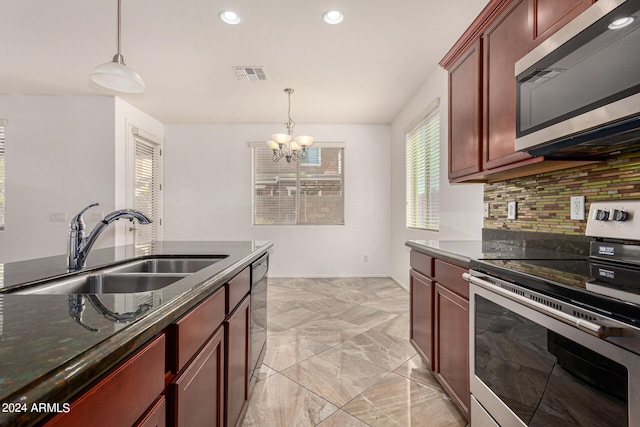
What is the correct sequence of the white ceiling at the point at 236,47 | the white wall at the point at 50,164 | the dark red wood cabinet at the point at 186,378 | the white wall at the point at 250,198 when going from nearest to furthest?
the dark red wood cabinet at the point at 186,378 < the white ceiling at the point at 236,47 < the white wall at the point at 50,164 < the white wall at the point at 250,198

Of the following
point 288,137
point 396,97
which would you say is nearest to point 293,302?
point 288,137

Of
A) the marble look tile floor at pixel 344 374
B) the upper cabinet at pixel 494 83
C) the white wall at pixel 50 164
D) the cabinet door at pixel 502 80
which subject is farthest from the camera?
the white wall at pixel 50 164

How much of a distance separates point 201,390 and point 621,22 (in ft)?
5.92

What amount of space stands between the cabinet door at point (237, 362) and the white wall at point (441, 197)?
77.3 inches

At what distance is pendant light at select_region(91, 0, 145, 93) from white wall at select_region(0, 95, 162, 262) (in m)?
2.86

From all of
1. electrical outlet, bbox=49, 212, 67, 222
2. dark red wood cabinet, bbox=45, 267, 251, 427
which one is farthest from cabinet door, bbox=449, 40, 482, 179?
electrical outlet, bbox=49, 212, 67, 222

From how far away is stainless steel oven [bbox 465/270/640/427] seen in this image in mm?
798

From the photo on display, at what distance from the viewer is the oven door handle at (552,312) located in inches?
31.6

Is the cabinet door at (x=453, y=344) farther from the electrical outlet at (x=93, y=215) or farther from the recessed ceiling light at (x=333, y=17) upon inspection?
the electrical outlet at (x=93, y=215)

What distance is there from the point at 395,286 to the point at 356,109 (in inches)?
106

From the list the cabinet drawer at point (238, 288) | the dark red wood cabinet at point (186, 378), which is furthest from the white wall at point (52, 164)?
the dark red wood cabinet at point (186, 378)

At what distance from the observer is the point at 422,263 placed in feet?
7.23

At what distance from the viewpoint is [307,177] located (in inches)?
221

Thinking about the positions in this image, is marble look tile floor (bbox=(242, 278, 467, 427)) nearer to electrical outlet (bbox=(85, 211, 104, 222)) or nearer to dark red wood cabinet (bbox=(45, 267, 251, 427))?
dark red wood cabinet (bbox=(45, 267, 251, 427))
